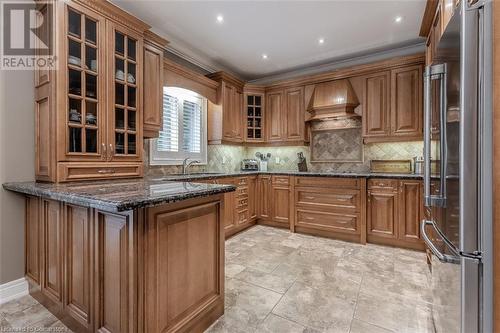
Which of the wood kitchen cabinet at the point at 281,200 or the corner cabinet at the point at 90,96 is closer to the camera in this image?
the corner cabinet at the point at 90,96

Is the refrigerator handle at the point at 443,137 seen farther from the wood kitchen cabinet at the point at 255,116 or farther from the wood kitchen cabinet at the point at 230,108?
the wood kitchen cabinet at the point at 255,116

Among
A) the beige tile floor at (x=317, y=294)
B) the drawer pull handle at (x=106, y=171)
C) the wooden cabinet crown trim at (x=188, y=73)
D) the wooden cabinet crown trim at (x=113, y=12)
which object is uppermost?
the wooden cabinet crown trim at (x=113, y=12)

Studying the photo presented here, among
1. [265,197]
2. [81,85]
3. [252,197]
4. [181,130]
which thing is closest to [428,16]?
[265,197]

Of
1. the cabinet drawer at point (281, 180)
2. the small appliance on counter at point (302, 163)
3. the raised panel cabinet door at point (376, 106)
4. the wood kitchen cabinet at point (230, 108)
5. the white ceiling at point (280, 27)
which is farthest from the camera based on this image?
the small appliance on counter at point (302, 163)

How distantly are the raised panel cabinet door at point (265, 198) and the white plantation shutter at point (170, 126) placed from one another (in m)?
1.57

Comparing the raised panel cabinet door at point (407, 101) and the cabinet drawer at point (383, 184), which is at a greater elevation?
the raised panel cabinet door at point (407, 101)

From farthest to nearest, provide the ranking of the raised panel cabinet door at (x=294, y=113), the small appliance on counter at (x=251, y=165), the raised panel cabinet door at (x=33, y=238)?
the small appliance on counter at (x=251, y=165) → the raised panel cabinet door at (x=294, y=113) → the raised panel cabinet door at (x=33, y=238)

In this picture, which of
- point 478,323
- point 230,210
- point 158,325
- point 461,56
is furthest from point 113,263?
point 230,210

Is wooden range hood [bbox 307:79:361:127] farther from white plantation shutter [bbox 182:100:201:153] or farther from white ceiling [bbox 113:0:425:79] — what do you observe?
white plantation shutter [bbox 182:100:201:153]

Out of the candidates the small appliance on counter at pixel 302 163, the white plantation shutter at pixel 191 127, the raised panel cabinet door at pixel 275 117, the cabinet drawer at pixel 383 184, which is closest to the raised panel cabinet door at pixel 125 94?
the white plantation shutter at pixel 191 127

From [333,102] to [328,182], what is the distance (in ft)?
4.40

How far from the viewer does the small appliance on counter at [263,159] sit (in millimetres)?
4867

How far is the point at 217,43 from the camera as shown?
3.51m

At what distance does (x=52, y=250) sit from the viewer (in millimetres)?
1770
